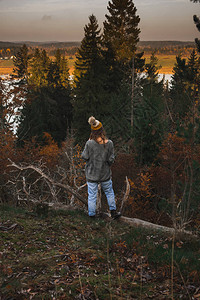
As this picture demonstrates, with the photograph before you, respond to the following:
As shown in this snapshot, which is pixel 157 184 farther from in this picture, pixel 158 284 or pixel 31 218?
pixel 158 284

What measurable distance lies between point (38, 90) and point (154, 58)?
23.0m

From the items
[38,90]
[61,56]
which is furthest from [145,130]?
[61,56]

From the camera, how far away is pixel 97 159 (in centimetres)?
640

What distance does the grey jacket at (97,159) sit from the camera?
6.38 metres

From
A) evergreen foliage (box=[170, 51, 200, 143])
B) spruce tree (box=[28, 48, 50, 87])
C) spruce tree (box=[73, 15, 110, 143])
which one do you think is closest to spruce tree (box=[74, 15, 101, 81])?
spruce tree (box=[73, 15, 110, 143])

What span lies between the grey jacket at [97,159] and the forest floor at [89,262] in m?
1.06

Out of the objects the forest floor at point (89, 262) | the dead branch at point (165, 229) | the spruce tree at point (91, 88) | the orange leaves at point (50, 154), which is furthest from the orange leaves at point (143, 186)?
the forest floor at point (89, 262)

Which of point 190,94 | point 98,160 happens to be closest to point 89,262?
point 98,160

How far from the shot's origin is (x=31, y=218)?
245 inches

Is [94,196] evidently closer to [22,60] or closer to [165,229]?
[165,229]

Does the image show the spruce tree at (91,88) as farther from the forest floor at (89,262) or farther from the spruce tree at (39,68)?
the forest floor at (89,262)

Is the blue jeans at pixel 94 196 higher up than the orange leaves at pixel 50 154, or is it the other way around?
the blue jeans at pixel 94 196

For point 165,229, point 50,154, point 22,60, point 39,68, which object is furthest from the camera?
point 22,60

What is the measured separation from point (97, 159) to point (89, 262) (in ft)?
8.76
